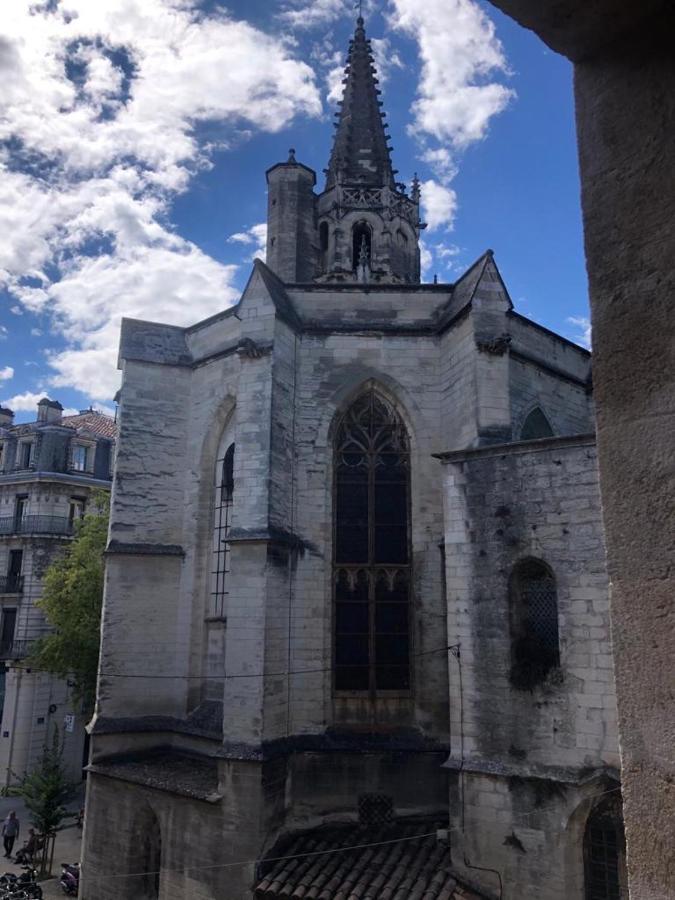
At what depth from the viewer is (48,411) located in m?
32.3

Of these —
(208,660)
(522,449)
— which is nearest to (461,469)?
(522,449)

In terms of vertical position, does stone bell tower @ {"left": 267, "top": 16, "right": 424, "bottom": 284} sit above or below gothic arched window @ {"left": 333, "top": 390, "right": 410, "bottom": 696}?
above

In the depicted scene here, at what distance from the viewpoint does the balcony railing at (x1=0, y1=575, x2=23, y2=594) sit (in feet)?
88.5

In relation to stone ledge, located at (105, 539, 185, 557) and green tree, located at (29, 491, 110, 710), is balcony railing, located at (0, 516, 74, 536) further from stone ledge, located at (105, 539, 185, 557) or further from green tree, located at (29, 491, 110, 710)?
stone ledge, located at (105, 539, 185, 557)

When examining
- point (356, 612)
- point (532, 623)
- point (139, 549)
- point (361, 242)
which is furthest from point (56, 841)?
point (361, 242)

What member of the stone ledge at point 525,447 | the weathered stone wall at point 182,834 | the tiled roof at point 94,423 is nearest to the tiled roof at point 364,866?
the weathered stone wall at point 182,834

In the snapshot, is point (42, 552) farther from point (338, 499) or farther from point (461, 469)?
point (461, 469)

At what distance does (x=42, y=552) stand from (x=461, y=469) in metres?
21.6

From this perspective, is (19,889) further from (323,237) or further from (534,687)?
(323,237)

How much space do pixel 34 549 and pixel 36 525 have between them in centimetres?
96

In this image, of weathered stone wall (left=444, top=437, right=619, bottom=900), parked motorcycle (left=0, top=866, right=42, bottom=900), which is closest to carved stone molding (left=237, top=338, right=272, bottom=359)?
weathered stone wall (left=444, top=437, right=619, bottom=900)

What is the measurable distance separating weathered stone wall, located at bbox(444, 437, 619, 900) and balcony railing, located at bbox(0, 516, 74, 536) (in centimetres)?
2140

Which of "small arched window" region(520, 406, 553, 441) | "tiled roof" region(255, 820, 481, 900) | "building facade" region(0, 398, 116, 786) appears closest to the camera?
"tiled roof" region(255, 820, 481, 900)

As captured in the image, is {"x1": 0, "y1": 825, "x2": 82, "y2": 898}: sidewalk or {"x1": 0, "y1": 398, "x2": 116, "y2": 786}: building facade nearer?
{"x1": 0, "y1": 825, "x2": 82, "y2": 898}: sidewalk
